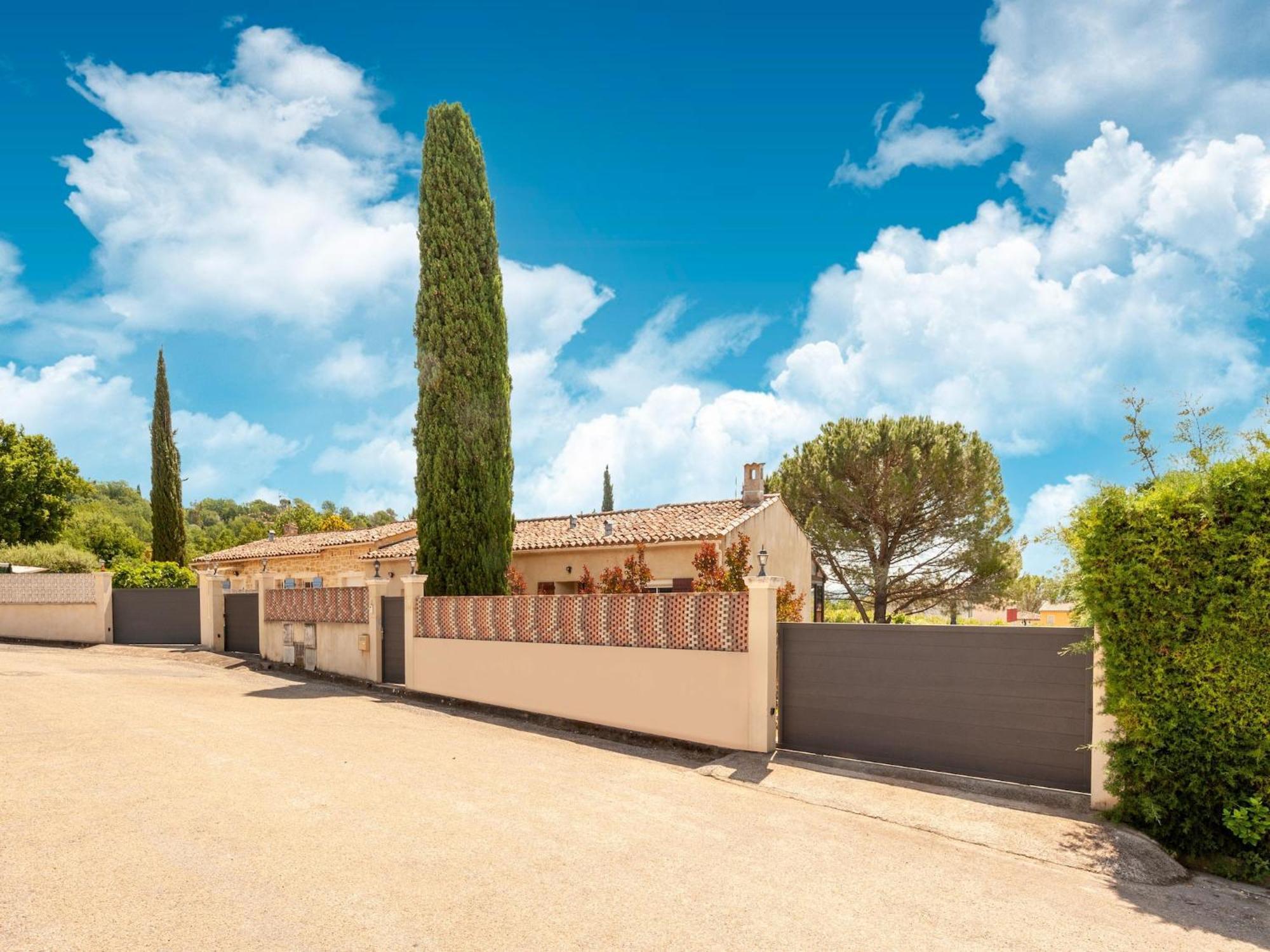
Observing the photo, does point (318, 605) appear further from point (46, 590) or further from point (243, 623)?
point (46, 590)

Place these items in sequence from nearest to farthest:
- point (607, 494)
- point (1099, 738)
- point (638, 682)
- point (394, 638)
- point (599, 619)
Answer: point (1099, 738) → point (638, 682) → point (599, 619) → point (394, 638) → point (607, 494)

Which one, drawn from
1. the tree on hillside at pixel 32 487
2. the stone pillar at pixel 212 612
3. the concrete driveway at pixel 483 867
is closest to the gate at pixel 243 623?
the stone pillar at pixel 212 612

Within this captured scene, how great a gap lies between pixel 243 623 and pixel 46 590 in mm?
8285

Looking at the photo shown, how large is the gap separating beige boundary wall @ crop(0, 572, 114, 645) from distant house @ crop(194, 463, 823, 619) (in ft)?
18.8

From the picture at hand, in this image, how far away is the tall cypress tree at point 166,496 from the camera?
3341 centimetres

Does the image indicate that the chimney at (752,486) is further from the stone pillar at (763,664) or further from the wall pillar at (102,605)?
the wall pillar at (102,605)

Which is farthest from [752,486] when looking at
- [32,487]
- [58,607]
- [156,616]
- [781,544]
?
[32,487]

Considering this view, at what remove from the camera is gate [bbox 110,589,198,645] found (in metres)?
22.6

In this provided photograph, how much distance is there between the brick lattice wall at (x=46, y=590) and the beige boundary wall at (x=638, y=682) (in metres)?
15.0

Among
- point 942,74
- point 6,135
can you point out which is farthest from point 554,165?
point 6,135

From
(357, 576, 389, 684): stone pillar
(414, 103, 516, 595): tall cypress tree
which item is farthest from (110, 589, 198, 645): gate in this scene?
Result: (414, 103, 516, 595): tall cypress tree

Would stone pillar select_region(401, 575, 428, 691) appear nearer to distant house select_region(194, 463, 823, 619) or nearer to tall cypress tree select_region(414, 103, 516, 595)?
tall cypress tree select_region(414, 103, 516, 595)

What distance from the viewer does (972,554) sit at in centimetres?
2828

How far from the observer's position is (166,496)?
33469 millimetres
